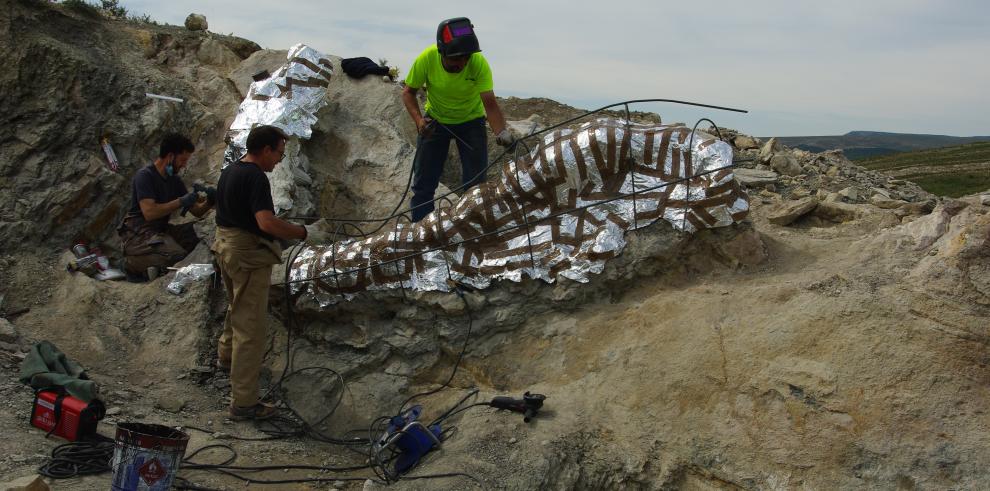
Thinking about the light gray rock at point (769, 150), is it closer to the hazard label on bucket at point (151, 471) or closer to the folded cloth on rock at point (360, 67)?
the folded cloth on rock at point (360, 67)

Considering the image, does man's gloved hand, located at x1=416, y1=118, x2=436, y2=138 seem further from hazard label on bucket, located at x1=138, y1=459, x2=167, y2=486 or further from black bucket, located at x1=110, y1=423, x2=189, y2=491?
hazard label on bucket, located at x1=138, y1=459, x2=167, y2=486

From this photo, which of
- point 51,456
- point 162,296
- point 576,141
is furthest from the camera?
point 162,296

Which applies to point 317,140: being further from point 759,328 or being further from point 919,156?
point 919,156

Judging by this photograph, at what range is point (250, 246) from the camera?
468cm

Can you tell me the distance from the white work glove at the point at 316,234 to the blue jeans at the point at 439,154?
30.2 inches

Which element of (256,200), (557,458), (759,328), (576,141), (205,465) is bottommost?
(205,465)

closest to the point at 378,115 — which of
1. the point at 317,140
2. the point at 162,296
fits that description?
the point at 317,140

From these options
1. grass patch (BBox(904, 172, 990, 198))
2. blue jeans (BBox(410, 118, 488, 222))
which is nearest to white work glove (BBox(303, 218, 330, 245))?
blue jeans (BBox(410, 118, 488, 222))

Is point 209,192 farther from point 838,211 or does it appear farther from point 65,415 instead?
point 838,211

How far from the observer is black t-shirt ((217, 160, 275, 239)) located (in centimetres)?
451

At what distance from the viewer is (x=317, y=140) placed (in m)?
7.62

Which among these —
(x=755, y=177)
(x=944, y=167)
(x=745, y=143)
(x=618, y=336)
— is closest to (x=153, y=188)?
(x=618, y=336)

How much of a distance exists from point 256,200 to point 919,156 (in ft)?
75.9

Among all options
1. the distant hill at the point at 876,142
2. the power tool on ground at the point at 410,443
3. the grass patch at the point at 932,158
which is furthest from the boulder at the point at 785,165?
the distant hill at the point at 876,142
